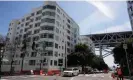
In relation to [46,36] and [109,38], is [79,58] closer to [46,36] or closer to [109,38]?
[46,36]

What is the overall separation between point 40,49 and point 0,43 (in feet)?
48.1

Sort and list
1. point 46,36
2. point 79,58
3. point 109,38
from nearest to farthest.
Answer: point 46,36 < point 79,58 < point 109,38

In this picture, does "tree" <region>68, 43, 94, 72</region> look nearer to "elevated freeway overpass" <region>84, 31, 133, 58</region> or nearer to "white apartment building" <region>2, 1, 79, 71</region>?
"white apartment building" <region>2, 1, 79, 71</region>

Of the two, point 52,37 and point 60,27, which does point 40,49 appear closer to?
point 52,37

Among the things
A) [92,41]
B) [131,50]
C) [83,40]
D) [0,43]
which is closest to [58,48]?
Result: [0,43]

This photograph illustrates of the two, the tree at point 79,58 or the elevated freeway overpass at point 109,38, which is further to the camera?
the elevated freeway overpass at point 109,38

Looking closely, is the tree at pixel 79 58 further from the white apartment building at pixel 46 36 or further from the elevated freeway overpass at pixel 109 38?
the elevated freeway overpass at pixel 109 38

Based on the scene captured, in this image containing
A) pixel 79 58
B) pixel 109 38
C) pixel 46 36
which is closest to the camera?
pixel 46 36

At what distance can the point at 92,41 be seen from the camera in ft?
363

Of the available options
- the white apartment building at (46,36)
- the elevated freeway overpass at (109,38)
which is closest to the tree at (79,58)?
the white apartment building at (46,36)

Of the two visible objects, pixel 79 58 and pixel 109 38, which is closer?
pixel 79 58

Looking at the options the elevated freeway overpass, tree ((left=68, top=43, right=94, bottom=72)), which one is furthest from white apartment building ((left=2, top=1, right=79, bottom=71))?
the elevated freeway overpass

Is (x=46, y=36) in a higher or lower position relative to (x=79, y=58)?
higher

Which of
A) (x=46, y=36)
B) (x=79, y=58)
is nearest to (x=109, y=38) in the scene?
(x=79, y=58)
